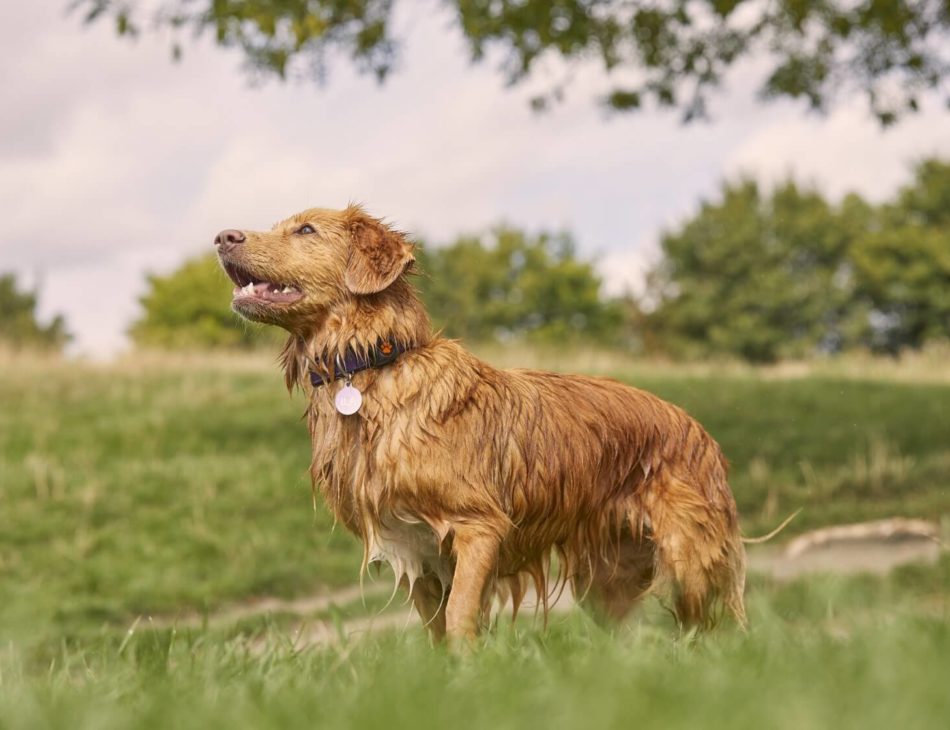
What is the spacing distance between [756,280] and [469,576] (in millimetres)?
49778

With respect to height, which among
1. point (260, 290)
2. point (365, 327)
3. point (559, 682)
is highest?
point (260, 290)

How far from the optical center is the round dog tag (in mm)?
4984

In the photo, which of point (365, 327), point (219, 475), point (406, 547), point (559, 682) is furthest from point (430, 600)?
point (219, 475)

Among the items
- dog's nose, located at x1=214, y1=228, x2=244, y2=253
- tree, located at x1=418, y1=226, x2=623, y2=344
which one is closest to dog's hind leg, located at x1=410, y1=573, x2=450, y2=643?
dog's nose, located at x1=214, y1=228, x2=244, y2=253

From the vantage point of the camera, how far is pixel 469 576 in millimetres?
4777

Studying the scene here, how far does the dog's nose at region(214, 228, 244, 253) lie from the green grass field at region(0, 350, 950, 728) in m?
1.28

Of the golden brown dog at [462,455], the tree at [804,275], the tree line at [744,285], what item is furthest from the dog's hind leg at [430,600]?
the tree at [804,275]

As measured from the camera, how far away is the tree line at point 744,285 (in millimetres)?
49969

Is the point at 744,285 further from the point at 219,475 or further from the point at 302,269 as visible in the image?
the point at 302,269

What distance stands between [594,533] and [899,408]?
Answer: 14189 mm

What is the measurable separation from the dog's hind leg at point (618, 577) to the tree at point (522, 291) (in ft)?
174

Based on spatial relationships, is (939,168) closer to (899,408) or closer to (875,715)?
(899,408)

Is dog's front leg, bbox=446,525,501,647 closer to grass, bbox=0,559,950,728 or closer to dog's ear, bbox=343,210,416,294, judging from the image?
grass, bbox=0,559,950,728

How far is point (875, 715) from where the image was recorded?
2529 millimetres
